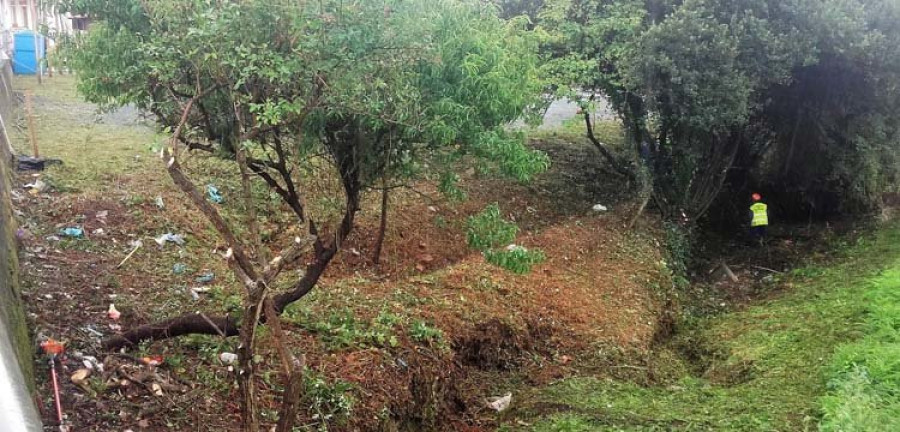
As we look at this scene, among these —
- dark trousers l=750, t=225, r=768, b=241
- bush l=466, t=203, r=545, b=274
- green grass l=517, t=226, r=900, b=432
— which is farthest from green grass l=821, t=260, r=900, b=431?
dark trousers l=750, t=225, r=768, b=241

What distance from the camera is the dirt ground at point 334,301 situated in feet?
15.1

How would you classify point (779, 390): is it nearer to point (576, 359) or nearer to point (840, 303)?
point (576, 359)

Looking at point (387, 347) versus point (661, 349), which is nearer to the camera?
point (387, 347)

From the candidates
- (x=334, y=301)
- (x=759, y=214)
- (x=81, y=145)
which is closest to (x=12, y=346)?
(x=334, y=301)

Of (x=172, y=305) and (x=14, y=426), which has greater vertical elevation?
(x=14, y=426)

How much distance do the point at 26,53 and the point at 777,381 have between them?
15.6 meters

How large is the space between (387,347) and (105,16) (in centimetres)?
316

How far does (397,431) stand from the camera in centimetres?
527

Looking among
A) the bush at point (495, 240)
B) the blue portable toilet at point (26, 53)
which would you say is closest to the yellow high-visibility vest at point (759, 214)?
the bush at point (495, 240)

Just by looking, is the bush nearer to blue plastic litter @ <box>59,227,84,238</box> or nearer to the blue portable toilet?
blue plastic litter @ <box>59,227,84,238</box>

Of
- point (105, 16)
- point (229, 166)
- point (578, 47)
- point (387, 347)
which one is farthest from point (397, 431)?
point (578, 47)

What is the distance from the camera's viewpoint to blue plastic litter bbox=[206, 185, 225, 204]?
7848mm

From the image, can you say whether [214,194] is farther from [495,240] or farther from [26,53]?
[26,53]

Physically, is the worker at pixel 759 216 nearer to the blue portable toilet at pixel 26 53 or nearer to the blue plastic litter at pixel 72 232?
the blue plastic litter at pixel 72 232
